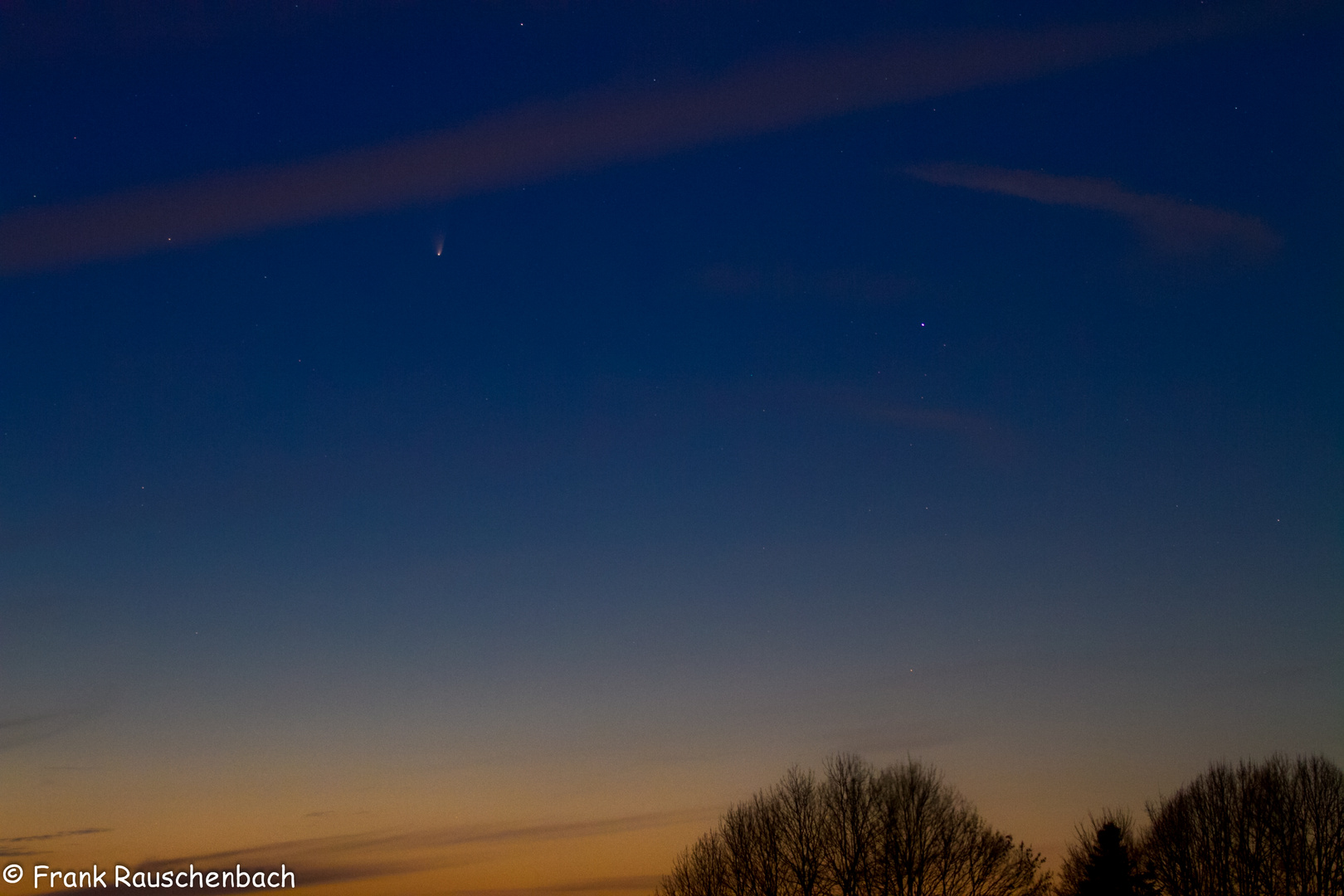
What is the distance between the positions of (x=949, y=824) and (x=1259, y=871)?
16141 millimetres

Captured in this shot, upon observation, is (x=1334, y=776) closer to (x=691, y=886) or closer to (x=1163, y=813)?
(x=1163, y=813)

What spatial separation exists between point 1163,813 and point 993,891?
11115 mm

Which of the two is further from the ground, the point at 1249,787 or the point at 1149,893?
the point at 1249,787

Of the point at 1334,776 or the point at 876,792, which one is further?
the point at 876,792

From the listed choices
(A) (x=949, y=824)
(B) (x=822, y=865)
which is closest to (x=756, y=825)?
(B) (x=822, y=865)

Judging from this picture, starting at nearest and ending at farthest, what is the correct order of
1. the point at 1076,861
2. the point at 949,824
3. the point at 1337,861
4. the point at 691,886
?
the point at 1337,861 < the point at 949,824 < the point at 691,886 < the point at 1076,861

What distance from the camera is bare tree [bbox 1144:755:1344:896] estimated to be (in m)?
72.7

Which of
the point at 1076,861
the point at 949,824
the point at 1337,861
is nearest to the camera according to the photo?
the point at 1337,861

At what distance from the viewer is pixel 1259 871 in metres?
73.8

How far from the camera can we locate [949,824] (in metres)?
79.6

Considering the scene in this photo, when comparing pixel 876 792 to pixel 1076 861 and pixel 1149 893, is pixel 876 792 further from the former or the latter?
pixel 1076 861

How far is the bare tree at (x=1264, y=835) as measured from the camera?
7269cm

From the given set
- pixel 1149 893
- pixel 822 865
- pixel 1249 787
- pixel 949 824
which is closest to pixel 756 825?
pixel 822 865

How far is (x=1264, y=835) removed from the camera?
74.2 m
